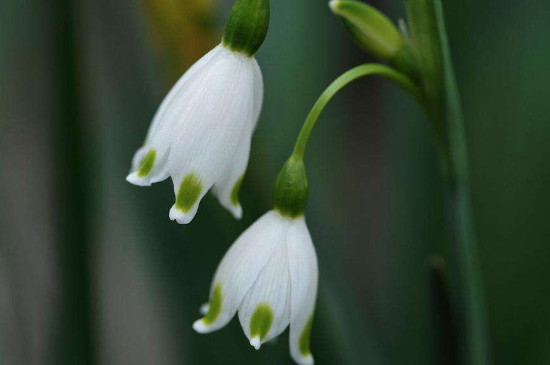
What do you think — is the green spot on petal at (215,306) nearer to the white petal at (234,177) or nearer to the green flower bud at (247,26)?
the white petal at (234,177)

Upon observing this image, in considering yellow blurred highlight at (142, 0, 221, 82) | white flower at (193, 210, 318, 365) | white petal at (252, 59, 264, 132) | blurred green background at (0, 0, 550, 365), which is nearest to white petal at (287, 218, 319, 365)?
white flower at (193, 210, 318, 365)

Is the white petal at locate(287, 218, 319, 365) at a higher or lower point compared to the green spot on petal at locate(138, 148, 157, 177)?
lower

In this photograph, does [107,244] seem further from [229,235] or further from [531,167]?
[531,167]

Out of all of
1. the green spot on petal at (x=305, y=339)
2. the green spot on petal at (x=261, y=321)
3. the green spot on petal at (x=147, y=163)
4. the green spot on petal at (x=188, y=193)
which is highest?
the green spot on petal at (x=147, y=163)

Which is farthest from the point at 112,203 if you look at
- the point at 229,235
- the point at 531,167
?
the point at 531,167

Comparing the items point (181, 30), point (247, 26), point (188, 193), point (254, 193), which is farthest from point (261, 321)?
point (181, 30)

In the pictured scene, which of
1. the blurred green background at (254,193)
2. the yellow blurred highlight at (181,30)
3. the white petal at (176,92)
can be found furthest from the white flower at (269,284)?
the yellow blurred highlight at (181,30)

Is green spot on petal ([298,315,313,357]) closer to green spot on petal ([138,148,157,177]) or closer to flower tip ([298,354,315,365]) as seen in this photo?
flower tip ([298,354,315,365])
